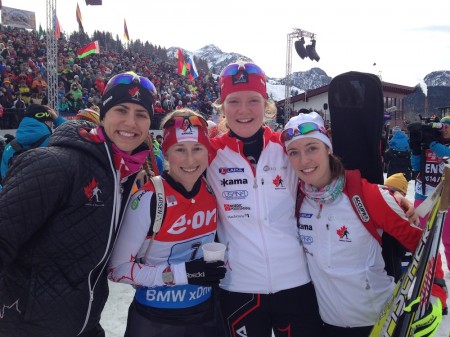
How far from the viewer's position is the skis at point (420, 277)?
5.80 feet

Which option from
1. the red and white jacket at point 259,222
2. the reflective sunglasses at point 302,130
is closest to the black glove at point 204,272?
the red and white jacket at point 259,222

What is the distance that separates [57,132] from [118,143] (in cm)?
28

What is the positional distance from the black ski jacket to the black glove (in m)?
0.44

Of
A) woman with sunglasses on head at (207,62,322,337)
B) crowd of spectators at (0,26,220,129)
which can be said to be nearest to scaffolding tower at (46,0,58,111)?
crowd of spectators at (0,26,220,129)

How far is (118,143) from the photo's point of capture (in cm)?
192

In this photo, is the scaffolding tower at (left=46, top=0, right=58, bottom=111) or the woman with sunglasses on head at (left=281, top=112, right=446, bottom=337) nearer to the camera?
the woman with sunglasses on head at (left=281, top=112, right=446, bottom=337)

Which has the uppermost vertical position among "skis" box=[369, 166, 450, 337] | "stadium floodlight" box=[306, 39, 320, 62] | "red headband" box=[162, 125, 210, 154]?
"stadium floodlight" box=[306, 39, 320, 62]

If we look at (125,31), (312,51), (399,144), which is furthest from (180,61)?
(399,144)

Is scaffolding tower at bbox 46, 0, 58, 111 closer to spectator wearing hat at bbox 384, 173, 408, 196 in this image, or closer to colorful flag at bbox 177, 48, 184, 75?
spectator wearing hat at bbox 384, 173, 408, 196

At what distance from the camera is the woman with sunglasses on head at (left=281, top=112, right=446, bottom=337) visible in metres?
2.03

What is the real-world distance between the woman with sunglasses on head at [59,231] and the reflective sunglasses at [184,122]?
476 mm

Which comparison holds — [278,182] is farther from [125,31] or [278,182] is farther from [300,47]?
[125,31]

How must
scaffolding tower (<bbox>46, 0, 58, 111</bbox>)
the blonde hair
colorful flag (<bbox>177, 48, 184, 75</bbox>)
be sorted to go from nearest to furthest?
1. the blonde hair
2. scaffolding tower (<bbox>46, 0, 58, 111</bbox>)
3. colorful flag (<bbox>177, 48, 184, 75</bbox>)

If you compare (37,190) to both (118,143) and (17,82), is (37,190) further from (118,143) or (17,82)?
(17,82)
